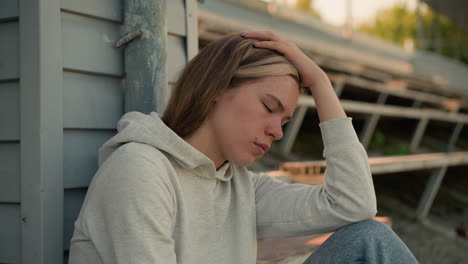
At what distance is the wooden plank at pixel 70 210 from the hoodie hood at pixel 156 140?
8.4 inches

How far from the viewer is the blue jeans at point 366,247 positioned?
147cm

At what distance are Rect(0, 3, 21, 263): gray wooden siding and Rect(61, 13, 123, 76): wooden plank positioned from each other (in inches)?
6.0

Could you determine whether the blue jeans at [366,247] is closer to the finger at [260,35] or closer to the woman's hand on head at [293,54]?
the woman's hand on head at [293,54]

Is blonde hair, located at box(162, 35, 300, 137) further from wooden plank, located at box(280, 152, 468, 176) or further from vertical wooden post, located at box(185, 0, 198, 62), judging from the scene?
wooden plank, located at box(280, 152, 468, 176)

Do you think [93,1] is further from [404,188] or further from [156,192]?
[404,188]

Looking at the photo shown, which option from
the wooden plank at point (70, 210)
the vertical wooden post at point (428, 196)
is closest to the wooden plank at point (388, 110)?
the vertical wooden post at point (428, 196)

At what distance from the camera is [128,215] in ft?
3.78

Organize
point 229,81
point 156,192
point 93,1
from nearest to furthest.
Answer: point 156,192
point 229,81
point 93,1

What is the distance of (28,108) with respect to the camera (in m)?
1.50

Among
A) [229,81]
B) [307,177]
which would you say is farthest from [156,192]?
[307,177]

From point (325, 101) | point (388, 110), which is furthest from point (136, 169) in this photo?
point (388, 110)

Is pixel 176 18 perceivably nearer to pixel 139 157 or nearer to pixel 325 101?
pixel 325 101

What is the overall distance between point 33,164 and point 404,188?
6.52 metres

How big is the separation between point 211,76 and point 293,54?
31 centimetres
